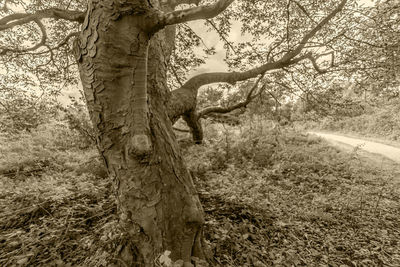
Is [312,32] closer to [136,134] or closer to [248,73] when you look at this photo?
[248,73]

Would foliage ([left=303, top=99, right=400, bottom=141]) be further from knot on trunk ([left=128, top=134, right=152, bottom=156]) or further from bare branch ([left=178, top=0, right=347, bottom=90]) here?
knot on trunk ([left=128, top=134, right=152, bottom=156])

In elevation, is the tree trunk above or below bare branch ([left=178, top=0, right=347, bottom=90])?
below

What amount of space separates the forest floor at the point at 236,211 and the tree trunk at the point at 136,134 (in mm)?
610

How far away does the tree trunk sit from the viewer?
1.77 m

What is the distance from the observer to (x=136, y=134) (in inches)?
77.2

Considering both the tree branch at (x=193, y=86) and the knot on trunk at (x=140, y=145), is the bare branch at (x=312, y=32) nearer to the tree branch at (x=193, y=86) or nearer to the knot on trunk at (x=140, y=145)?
the tree branch at (x=193, y=86)

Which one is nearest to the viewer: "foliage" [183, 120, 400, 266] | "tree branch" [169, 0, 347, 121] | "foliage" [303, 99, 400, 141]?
"tree branch" [169, 0, 347, 121]

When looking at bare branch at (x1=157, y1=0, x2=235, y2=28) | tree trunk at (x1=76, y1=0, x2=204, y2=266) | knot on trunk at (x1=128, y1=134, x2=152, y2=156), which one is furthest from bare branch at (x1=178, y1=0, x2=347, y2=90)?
bare branch at (x1=157, y1=0, x2=235, y2=28)

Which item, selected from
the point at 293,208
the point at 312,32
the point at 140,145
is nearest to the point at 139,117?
the point at 140,145

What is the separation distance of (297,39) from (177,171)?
16.2 feet

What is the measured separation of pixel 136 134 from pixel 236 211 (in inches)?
103

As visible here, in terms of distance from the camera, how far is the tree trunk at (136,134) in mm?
1768

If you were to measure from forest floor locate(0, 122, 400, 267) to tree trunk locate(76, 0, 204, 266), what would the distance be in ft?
2.00

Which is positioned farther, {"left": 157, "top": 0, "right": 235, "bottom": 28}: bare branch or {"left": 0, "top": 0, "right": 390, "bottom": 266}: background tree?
{"left": 0, "top": 0, "right": 390, "bottom": 266}: background tree
